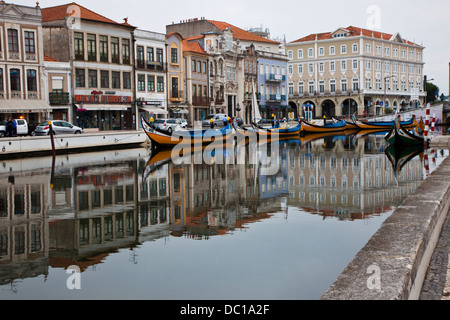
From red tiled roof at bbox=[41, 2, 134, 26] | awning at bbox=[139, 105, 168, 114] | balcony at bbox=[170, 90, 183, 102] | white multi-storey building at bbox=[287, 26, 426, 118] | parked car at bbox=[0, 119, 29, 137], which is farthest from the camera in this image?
white multi-storey building at bbox=[287, 26, 426, 118]

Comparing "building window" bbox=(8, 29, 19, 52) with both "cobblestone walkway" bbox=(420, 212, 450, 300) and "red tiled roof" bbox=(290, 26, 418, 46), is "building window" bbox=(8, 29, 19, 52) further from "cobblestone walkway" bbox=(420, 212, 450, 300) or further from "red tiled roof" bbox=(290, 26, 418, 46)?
"red tiled roof" bbox=(290, 26, 418, 46)

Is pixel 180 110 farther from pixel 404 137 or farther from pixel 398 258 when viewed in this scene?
pixel 398 258

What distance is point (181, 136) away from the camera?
111 ft

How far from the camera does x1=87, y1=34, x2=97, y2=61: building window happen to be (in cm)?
4541

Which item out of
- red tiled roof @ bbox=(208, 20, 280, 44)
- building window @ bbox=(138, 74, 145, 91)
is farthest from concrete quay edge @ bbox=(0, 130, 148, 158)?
red tiled roof @ bbox=(208, 20, 280, 44)

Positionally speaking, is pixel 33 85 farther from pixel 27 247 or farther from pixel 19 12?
pixel 27 247

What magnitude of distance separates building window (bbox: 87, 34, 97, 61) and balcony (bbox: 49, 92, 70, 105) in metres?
4.76

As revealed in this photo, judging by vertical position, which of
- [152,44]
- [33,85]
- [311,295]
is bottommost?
[311,295]

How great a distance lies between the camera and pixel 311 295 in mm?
6391

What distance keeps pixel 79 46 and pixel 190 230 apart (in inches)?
1486

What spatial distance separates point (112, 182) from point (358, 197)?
8116mm

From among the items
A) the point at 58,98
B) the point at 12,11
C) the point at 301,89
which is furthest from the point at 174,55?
the point at 301,89

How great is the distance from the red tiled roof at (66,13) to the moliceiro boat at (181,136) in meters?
16.0
